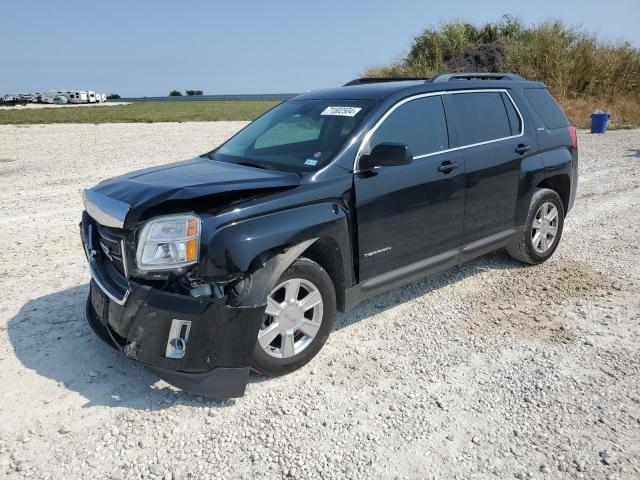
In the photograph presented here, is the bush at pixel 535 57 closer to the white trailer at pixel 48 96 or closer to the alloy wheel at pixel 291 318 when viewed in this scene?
the alloy wheel at pixel 291 318

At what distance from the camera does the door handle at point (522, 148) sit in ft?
16.2

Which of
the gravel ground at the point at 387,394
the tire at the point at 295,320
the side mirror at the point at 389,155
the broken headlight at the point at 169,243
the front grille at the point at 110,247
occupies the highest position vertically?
the side mirror at the point at 389,155

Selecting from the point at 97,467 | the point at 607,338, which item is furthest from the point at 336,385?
the point at 607,338

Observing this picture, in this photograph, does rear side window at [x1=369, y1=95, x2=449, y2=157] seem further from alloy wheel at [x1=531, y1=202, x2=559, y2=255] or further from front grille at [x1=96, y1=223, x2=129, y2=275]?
front grille at [x1=96, y1=223, x2=129, y2=275]

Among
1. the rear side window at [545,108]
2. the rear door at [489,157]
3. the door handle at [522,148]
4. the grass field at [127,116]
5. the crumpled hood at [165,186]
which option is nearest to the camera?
the crumpled hood at [165,186]

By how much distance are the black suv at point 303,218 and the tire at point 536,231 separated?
1.0 inches

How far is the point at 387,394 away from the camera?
3301mm

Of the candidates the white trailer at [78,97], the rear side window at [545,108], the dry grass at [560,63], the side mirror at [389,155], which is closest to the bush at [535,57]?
the dry grass at [560,63]

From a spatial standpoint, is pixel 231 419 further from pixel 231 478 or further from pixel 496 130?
pixel 496 130

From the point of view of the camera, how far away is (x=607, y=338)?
3973mm

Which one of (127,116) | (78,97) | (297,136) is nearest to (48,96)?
(78,97)

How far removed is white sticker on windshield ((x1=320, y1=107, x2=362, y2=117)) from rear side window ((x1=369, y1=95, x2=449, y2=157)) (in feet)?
0.83

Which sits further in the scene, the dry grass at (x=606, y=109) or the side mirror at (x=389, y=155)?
the dry grass at (x=606, y=109)

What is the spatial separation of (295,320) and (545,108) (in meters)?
3.74
